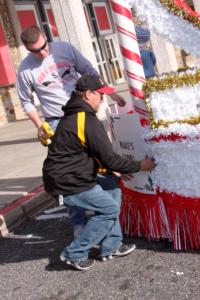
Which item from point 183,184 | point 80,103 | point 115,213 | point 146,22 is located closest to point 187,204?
point 183,184

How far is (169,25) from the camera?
3.66 metres

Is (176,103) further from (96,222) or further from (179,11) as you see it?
(96,222)

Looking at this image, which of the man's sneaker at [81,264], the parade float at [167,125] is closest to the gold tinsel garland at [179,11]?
the parade float at [167,125]

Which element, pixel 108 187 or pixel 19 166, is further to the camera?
pixel 19 166

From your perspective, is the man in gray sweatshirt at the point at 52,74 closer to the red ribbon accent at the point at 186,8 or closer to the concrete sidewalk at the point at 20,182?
the red ribbon accent at the point at 186,8

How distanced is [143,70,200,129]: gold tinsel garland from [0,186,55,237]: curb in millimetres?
2415

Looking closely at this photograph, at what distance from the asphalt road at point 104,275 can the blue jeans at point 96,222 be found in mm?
151

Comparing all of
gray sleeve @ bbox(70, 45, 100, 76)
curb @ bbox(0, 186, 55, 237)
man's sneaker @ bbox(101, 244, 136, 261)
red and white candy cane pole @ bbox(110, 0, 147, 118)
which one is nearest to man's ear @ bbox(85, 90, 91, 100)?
red and white candy cane pole @ bbox(110, 0, 147, 118)

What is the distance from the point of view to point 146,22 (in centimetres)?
377

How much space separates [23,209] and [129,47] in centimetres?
255

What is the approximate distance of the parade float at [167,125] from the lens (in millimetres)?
3539

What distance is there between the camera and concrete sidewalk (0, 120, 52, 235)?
5.62m

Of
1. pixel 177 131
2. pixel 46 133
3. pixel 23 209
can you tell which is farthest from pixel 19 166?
pixel 177 131

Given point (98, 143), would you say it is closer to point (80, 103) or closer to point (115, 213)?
point (80, 103)
